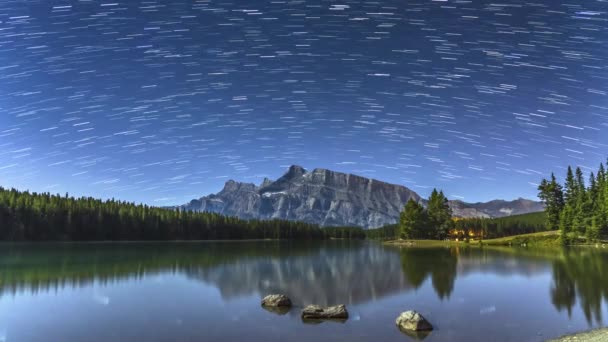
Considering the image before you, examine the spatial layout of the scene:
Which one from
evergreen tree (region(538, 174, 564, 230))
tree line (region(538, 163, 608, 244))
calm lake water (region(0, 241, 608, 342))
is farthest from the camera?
evergreen tree (region(538, 174, 564, 230))

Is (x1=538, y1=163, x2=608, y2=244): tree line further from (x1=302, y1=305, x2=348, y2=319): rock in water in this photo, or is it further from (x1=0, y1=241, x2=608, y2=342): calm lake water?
(x1=302, y1=305, x2=348, y2=319): rock in water

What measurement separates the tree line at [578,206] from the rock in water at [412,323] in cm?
11014

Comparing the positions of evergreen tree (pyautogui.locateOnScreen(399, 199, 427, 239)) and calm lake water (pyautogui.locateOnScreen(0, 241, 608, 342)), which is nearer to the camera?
calm lake water (pyautogui.locateOnScreen(0, 241, 608, 342))

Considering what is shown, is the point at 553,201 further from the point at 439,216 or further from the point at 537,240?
the point at 439,216

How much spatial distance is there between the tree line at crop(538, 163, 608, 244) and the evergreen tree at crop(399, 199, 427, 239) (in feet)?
150

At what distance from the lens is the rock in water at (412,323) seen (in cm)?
2425

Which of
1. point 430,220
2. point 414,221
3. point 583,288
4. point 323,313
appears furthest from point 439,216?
point 323,313

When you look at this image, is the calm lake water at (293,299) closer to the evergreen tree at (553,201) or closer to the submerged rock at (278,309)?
the submerged rock at (278,309)

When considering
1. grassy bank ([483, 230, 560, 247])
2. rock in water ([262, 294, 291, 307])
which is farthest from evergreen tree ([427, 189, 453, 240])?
rock in water ([262, 294, 291, 307])

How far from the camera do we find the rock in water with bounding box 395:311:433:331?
79.6 feet

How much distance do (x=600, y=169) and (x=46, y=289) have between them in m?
155

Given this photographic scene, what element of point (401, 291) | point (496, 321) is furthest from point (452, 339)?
point (401, 291)

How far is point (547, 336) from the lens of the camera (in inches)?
901

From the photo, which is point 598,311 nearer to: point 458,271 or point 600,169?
point 458,271
